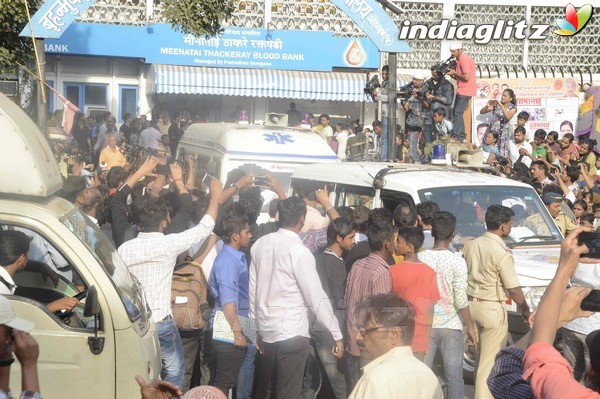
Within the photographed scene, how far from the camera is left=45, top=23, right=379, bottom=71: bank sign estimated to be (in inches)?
1114

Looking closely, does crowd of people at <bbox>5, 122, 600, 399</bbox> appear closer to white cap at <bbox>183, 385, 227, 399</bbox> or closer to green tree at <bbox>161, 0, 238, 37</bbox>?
white cap at <bbox>183, 385, 227, 399</bbox>

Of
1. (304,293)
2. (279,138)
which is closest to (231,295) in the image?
(304,293)

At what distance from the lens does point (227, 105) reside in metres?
30.7

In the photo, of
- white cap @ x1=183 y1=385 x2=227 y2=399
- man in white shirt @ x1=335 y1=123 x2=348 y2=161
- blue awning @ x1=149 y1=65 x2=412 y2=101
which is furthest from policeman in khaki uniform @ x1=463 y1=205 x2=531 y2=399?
blue awning @ x1=149 y1=65 x2=412 y2=101

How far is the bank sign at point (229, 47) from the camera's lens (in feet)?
92.8

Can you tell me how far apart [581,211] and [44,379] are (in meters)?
8.27

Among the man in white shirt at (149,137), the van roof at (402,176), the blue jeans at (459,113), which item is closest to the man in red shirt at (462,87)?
the blue jeans at (459,113)

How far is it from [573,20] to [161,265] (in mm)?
24080

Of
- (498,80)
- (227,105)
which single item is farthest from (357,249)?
(227,105)

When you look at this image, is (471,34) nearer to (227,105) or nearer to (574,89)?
(574,89)

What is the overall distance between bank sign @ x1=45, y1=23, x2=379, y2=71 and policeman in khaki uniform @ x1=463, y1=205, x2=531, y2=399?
69.7 feet

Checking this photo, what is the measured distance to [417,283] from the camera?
7.03 m

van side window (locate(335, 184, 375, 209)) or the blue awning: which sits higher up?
the blue awning

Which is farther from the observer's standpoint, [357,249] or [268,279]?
[357,249]
